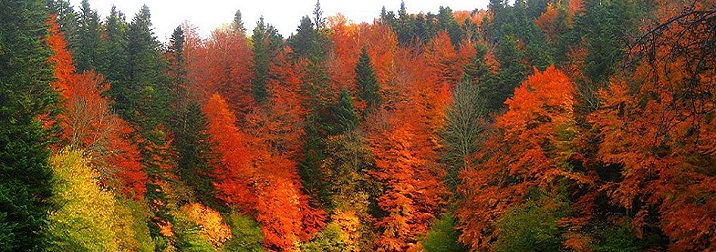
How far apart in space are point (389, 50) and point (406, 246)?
3744 centimetres

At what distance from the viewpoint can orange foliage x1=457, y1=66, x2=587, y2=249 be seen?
92.2ft

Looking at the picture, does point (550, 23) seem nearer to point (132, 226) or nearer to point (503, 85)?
point (503, 85)

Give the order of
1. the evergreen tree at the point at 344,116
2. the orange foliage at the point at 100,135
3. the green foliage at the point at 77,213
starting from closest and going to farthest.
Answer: the green foliage at the point at 77,213
the orange foliage at the point at 100,135
the evergreen tree at the point at 344,116

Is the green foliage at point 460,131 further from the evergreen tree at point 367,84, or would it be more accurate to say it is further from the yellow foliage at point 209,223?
Result: the yellow foliage at point 209,223

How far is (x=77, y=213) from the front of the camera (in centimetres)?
2264

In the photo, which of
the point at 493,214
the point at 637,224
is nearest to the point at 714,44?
the point at 637,224

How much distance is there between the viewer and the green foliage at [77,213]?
2194 cm

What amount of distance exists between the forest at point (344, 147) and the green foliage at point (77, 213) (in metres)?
0.08

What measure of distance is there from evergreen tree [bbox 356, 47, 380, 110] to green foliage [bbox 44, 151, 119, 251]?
30755 mm

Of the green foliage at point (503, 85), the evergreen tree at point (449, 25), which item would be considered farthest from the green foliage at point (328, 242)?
the evergreen tree at point (449, 25)

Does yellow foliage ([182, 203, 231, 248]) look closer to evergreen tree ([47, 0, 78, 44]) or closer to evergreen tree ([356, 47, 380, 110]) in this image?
evergreen tree ([356, 47, 380, 110])

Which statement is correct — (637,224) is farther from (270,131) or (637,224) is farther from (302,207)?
(270,131)

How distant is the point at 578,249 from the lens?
2145cm

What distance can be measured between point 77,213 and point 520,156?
21.4 m
